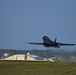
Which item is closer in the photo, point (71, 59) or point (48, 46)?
point (71, 59)

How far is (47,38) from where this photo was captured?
10944cm

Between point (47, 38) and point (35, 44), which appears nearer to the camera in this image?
point (47, 38)

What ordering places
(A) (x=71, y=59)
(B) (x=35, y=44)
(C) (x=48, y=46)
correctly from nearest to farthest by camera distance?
1. (A) (x=71, y=59)
2. (C) (x=48, y=46)
3. (B) (x=35, y=44)
